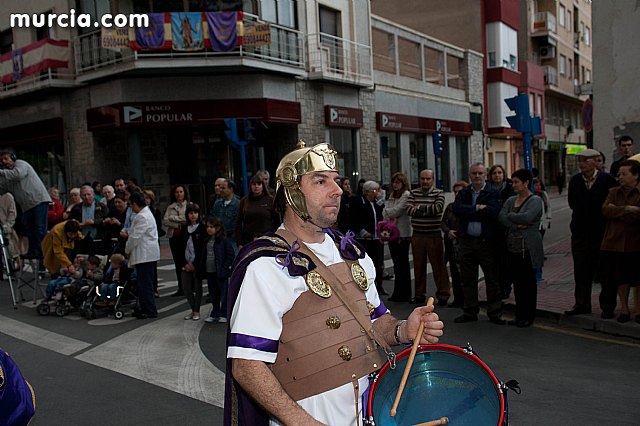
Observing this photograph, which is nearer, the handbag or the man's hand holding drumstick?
the man's hand holding drumstick

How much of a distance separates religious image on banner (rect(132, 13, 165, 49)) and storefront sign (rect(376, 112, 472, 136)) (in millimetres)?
9869

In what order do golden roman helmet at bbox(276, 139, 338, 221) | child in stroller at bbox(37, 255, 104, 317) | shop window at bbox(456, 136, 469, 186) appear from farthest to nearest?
shop window at bbox(456, 136, 469, 186)
child in stroller at bbox(37, 255, 104, 317)
golden roman helmet at bbox(276, 139, 338, 221)

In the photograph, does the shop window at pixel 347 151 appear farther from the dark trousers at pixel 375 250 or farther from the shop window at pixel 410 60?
the dark trousers at pixel 375 250

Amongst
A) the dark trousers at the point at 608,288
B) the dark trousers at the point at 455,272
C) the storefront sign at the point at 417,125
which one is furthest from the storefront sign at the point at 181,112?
the dark trousers at the point at 608,288

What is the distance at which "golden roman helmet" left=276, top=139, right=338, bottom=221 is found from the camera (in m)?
2.46

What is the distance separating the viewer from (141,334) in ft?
25.1

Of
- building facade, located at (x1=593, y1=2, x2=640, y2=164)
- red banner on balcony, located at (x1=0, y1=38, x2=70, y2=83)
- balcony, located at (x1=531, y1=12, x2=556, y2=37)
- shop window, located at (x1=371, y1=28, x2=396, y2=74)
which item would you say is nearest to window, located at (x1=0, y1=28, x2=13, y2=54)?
red banner on balcony, located at (x1=0, y1=38, x2=70, y2=83)

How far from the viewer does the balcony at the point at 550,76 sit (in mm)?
44781

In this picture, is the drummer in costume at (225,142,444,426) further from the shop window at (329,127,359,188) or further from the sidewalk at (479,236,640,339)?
the shop window at (329,127,359,188)

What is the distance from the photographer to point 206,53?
1878cm

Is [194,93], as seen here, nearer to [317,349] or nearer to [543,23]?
[317,349]

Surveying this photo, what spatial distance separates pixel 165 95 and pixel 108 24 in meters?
2.78

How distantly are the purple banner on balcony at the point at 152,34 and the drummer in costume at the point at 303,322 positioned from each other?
17224 mm

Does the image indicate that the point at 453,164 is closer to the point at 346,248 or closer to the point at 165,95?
the point at 165,95
